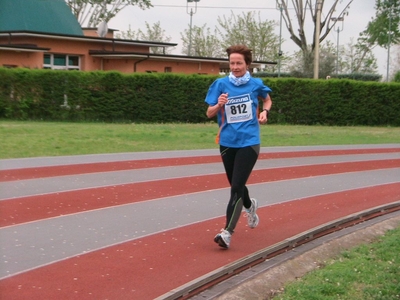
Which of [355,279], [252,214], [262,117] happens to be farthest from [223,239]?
[355,279]

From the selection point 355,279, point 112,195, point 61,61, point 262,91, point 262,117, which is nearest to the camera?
point 355,279

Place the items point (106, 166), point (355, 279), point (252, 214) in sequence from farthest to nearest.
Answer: point (106, 166)
point (252, 214)
point (355, 279)

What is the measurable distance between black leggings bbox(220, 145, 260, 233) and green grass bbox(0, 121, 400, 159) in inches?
383

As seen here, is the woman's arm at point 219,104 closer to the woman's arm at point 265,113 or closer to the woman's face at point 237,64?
the woman's face at point 237,64

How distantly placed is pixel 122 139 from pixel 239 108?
14.6 meters

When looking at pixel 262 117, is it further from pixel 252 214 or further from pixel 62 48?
pixel 62 48

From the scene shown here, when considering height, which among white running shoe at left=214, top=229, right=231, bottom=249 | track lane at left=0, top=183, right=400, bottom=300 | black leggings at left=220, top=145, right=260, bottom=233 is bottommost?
track lane at left=0, top=183, right=400, bottom=300

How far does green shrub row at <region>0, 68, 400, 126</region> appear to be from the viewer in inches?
1134

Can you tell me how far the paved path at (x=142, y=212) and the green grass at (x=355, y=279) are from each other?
95cm

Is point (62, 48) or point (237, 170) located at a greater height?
point (62, 48)

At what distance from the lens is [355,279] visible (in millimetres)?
6805

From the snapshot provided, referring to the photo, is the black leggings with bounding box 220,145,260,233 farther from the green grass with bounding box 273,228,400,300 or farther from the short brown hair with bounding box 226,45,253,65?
the green grass with bounding box 273,228,400,300

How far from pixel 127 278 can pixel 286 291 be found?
1375 mm

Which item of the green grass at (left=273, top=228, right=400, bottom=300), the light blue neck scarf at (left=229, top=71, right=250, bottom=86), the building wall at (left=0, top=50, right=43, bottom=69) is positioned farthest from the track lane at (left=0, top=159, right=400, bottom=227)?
the building wall at (left=0, top=50, right=43, bottom=69)
